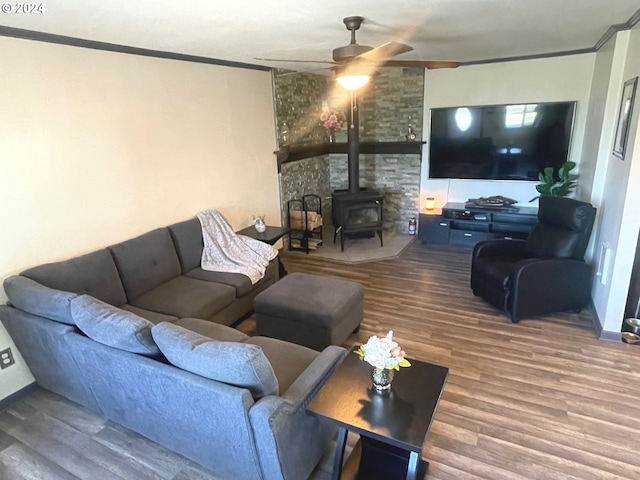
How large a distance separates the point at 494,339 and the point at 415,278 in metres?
1.38

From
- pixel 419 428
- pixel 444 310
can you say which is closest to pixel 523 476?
pixel 419 428

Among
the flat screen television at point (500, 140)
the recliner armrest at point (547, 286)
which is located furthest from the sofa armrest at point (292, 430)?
the flat screen television at point (500, 140)

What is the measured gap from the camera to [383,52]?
2561 mm

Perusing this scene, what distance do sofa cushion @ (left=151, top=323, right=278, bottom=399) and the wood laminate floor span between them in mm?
701

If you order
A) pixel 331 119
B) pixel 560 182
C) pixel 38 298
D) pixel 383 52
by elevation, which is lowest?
pixel 38 298

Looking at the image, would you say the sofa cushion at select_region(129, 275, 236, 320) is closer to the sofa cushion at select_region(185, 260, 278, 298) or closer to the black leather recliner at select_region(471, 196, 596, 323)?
the sofa cushion at select_region(185, 260, 278, 298)

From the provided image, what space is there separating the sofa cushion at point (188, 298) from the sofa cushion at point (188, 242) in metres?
0.27

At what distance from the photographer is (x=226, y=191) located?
14.6 feet

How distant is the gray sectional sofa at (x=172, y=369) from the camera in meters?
1.73

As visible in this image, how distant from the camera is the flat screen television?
16.0 feet

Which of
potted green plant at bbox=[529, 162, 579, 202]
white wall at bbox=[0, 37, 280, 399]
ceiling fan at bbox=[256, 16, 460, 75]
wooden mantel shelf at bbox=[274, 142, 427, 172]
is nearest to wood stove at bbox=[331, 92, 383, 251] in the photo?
wooden mantel shelf at bbox=[274, 142, 427, 172]

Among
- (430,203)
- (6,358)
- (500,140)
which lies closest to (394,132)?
(430,203)

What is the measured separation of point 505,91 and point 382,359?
459cm

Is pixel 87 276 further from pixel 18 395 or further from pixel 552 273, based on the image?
pixel 552 273
